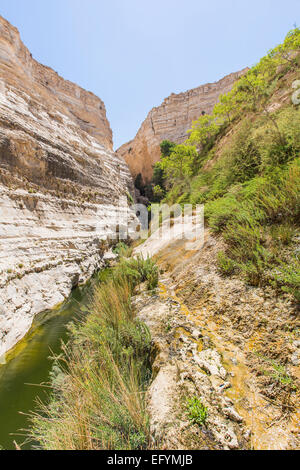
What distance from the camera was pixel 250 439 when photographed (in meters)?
1.08

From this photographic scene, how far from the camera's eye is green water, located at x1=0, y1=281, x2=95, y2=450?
2363 millimetres

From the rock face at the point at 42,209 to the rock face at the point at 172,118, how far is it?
22.8 meters

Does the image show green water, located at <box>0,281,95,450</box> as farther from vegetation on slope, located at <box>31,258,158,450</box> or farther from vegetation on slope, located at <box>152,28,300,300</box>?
vegetation on slope, located at <box>152,28,300,300</box>

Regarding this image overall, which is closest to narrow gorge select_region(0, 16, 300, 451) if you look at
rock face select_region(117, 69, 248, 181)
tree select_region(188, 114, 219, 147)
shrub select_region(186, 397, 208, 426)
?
shrub select_region(186, 397, 208, 426)

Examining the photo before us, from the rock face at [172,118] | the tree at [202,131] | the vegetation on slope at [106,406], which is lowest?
the vegetation on slope at [106,406]

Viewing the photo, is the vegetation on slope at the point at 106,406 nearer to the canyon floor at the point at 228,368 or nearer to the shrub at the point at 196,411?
the canyon floor at the point at 228,368

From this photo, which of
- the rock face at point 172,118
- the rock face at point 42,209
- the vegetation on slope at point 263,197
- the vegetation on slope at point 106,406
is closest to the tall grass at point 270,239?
the vegetation on slope at point 263,197

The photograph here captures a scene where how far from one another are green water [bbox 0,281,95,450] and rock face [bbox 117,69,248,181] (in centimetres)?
3393

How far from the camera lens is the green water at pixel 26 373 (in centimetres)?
236

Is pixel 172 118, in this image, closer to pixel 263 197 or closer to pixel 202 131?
pixel 202 131

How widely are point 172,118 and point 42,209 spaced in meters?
35.5

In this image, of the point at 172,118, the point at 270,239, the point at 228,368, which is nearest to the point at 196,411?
the point at 228,368

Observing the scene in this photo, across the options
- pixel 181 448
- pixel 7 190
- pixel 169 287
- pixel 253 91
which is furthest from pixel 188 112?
pixel 181 448
